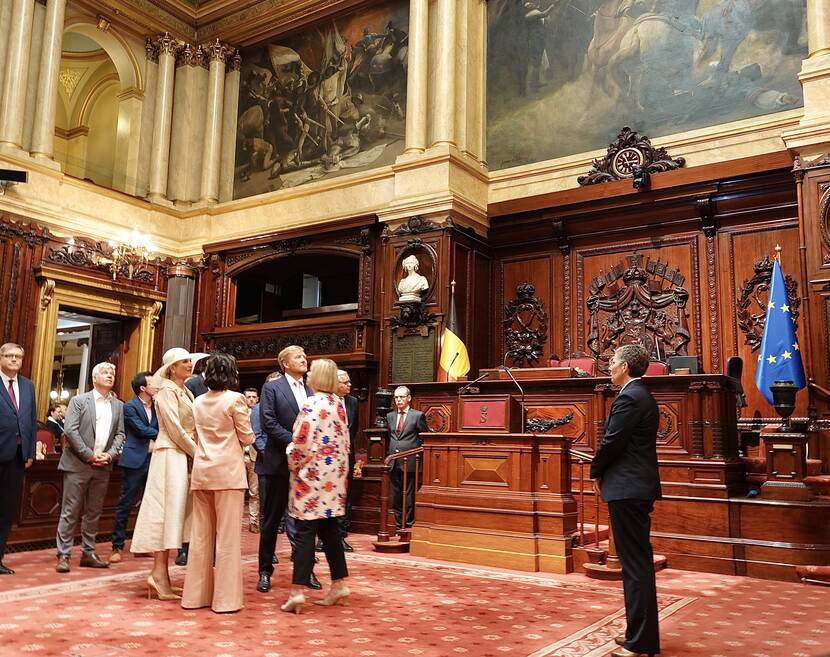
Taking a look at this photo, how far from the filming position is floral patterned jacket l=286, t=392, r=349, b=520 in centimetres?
432

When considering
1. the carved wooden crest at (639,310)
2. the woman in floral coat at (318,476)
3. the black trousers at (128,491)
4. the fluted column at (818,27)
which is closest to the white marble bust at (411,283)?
the carved wooden crest at (639,310)

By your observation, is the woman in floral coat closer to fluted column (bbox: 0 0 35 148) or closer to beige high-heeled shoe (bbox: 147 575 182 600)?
beige high-heeled shoe (bbox: 147 575 182 600)

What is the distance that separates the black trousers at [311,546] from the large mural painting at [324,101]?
824 centimetres

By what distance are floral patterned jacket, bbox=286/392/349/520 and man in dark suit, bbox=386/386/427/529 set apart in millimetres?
3295

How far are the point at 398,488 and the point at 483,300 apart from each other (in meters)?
3.72

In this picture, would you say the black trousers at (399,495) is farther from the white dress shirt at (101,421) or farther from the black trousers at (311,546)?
the black trousers at (311,546)

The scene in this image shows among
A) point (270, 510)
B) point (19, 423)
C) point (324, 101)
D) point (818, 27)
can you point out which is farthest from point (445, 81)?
point (270, 510)

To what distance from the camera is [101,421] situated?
6195mm

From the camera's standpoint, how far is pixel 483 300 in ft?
35.4

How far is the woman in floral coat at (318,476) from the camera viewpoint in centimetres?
431

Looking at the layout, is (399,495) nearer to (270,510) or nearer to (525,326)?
(270,510)

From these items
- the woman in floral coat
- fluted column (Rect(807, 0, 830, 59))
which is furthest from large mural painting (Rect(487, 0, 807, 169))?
the woman in floral coat

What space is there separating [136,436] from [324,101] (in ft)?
26.1

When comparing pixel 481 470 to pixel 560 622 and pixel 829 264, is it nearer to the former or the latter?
pixel 560 622
